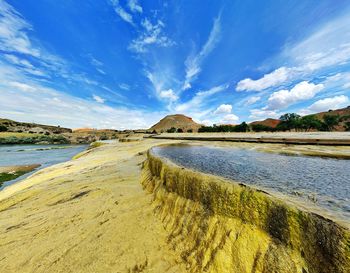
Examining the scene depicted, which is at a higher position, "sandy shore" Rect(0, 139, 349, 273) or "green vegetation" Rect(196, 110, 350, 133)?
"green vegetation" Rect(196, 110, 350, 133)

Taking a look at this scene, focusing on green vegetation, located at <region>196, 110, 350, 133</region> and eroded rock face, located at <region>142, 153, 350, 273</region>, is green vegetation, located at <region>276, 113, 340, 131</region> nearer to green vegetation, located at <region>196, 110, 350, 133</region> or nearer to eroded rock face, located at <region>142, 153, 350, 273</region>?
green vegetation, located at <region>196, 110, 350, 133</region>

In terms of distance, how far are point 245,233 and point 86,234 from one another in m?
3.68

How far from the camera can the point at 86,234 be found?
431 cm

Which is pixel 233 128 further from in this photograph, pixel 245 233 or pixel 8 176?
pixel 245 233

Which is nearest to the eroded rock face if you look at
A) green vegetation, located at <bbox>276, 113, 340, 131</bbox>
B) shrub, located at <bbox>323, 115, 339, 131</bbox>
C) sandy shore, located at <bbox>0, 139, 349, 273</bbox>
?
sandy shore, located at <bbox>0, 139, 349, 273</bbox>

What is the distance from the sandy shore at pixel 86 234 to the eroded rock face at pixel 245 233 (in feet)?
1.68

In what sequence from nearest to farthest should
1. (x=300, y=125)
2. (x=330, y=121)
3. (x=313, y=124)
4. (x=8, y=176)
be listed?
(x=8, y=176)
(x=330, y=121)
(x=313, y=124)
(x=300, y=125)

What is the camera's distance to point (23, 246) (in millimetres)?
4125

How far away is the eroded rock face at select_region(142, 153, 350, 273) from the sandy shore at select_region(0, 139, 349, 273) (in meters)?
0.51

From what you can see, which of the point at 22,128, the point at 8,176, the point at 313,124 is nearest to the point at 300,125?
the point at 313,124

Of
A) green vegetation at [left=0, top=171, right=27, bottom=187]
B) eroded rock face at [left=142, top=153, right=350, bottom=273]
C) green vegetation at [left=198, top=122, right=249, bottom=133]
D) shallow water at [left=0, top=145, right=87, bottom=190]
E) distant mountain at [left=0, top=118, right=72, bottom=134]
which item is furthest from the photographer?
distant mountain at [left=0, top=118, right=72, bottom=134]

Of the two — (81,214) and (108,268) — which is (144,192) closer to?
(81,214)

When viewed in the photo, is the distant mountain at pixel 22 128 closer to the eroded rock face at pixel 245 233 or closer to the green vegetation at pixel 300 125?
the green vegetation at pixel 300 125

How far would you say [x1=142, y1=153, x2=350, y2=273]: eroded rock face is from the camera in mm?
2098
